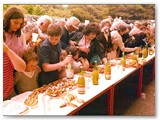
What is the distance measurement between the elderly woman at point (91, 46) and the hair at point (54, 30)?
25 centimetres

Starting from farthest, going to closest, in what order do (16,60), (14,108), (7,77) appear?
(7,77) < (16,60) < (14,108)

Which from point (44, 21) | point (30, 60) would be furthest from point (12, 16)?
point (30, 60)

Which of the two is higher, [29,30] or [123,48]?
[29,30]

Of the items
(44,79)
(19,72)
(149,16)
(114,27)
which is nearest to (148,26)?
(149,16)

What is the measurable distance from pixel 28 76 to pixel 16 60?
6.6 inches

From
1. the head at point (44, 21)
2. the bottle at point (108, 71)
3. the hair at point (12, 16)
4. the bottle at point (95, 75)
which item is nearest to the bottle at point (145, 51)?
the bottle at point (108, 71)

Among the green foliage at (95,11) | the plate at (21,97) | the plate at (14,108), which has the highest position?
the green foliage at (95,11)

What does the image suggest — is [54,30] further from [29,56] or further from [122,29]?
[122,29]

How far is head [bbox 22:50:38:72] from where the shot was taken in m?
2.18

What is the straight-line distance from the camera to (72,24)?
235 cm

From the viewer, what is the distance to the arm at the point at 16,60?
6.96 ft

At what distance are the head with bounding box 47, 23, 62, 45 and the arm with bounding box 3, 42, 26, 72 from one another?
0.32 metres

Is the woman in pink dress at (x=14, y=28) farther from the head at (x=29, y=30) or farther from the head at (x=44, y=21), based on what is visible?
the head at (x=44, y=21)

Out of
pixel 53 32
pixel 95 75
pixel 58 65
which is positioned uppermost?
pixel 53 32
